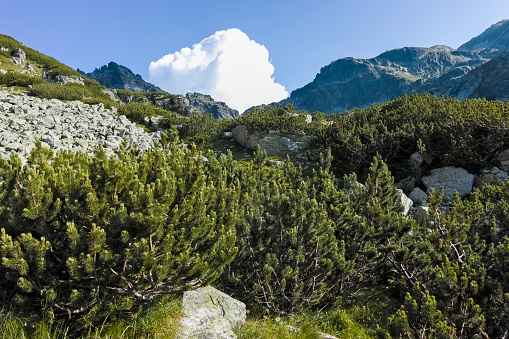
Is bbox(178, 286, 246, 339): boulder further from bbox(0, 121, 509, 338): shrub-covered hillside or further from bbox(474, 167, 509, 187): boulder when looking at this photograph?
bbox(474, 167, 509, 187): boulder

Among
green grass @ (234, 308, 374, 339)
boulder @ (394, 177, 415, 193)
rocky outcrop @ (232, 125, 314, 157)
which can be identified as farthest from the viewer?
rocky outcrop @ (232, 125, 314, 157)

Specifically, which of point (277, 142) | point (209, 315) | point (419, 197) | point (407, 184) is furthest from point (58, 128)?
point (407, 184)

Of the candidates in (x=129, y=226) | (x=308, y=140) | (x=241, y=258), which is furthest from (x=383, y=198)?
(x=308, y=140)

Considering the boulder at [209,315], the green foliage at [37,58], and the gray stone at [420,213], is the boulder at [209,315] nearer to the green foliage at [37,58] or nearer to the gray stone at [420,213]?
the gray stone at [420,213]

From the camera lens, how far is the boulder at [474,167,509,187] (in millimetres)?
12286

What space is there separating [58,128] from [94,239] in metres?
16.7

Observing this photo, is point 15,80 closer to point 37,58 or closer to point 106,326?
point 37,58

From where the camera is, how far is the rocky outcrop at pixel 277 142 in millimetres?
22078

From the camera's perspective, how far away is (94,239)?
135 inches

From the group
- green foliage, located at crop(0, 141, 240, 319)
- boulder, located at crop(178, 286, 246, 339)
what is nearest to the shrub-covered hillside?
green foliage, located at crop(0, 141, 240, 319)

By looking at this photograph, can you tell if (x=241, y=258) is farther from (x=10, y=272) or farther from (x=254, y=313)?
(x=10, y=272)

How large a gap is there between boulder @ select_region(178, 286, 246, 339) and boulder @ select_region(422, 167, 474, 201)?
12366 mm

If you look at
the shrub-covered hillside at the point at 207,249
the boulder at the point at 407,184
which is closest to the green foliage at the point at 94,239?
the shrub-covered hillside at the point at 207,249

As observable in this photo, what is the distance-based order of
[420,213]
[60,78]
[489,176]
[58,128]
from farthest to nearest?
[60,78], [58,128], [489,176], [420,213]
